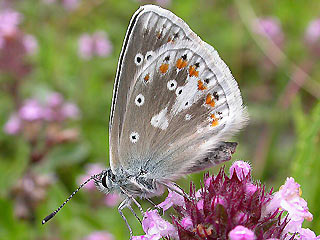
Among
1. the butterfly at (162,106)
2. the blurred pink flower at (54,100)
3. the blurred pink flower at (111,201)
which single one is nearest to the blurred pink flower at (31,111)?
the blurred pink flower at (54,100)

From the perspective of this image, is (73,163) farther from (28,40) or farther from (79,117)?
(28,40)

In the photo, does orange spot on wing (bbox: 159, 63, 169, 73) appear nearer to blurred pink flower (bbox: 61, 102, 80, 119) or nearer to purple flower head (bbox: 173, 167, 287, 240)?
purple flower head (bbox: 173, 167, 287, 240)

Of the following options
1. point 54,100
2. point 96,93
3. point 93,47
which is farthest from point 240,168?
point 93,47

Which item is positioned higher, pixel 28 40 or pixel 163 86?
pixel 28 40

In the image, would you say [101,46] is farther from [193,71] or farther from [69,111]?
[193,71]

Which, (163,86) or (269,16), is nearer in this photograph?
(163,86)

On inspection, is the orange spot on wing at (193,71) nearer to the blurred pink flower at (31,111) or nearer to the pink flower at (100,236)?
the pink flower at (100,236)

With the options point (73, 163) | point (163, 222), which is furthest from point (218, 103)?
point (73, 163)
